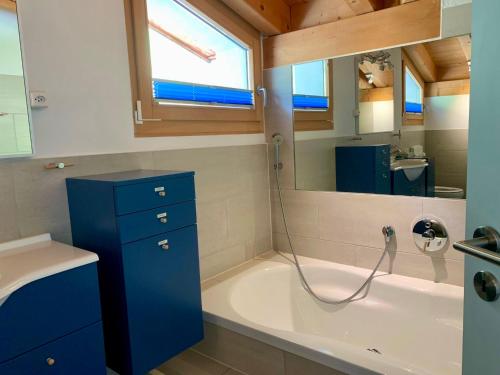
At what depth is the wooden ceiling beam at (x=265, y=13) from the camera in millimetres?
2430

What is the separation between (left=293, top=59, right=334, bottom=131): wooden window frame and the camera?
8.56ft

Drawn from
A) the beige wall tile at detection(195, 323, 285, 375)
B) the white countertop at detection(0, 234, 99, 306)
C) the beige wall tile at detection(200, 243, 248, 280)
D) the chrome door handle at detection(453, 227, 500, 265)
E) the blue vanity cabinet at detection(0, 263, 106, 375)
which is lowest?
the beige wall tile at detection(195, 323, 285, 375)

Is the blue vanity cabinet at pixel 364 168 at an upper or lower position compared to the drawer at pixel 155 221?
upper

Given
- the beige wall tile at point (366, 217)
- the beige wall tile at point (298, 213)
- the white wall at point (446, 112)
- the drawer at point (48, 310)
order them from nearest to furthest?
the drawer at point (48, 310) → the white wall at point (446, 112) → the beige wall tile at point (366, 217) → the beige wall tile at point (298, 213)

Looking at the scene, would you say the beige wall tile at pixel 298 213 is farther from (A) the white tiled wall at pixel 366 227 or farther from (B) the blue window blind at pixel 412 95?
(B) the blue window blind at pixel 412 95

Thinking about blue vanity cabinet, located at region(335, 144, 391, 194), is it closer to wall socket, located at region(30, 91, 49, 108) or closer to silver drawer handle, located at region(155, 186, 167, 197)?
silver drawer handle, located at region(155, 186, 167, 197)

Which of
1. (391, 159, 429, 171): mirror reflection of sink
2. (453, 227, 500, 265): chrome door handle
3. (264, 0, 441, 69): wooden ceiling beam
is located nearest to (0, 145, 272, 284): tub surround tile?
(264, 0, 441, 69): wooden ceiling beam

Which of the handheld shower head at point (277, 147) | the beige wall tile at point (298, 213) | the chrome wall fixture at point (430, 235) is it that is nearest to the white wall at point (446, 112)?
the chrome wall fixture at point (430, 235)

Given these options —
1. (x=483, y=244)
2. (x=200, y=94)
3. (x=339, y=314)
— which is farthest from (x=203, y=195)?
(x=483, y=244)

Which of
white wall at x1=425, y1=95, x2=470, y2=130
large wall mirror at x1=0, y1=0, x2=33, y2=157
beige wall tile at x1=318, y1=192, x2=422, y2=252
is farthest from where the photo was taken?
beige wall tile at x1=318, y1=192, x2=422, y2=252

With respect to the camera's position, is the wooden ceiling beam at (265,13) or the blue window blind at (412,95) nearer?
the blue window blind at (412,95)

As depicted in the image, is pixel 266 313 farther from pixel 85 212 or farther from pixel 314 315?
pixel 85 212

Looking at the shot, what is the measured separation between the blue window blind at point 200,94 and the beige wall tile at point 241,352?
1.31 metres

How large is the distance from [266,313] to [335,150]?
1.19 metres
